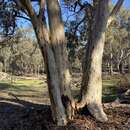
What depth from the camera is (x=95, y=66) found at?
919cm

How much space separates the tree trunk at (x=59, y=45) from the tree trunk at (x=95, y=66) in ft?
A: 1.97

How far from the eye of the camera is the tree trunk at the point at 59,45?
8.75 m

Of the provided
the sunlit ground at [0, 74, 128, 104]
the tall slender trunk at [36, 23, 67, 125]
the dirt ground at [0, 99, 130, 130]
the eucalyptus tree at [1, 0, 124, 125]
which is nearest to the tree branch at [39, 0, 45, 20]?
the eucalyptus tree at [1, 0, 124, 125]

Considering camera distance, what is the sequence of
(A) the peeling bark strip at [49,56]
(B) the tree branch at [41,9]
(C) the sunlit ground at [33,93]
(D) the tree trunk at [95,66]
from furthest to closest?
1. (C) the sunlit ground at [33,93]
2. (D) the tree trunk at [95,66]
3. (B) the tree branch at [41,9]
4. (A) the peeling bark strip at [49,56]

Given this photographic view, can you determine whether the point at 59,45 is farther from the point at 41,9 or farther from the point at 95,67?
the point at 95,67

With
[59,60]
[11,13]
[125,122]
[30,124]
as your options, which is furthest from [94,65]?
[11,13]

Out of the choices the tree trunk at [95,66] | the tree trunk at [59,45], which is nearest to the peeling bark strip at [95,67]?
the tree trunk at [95,66]

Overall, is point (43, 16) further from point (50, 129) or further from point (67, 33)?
point (67, 33)

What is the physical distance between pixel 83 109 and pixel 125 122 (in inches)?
46.1

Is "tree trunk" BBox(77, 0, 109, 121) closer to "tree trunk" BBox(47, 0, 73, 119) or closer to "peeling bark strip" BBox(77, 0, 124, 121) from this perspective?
"peeling bark strip" BBox(77, 0, 124, 121)

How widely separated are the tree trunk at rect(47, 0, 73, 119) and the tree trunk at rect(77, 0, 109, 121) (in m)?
0.60

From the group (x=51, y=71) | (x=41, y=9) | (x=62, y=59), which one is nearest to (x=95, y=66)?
(x=62, y=59)

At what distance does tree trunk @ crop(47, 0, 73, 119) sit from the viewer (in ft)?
28.7

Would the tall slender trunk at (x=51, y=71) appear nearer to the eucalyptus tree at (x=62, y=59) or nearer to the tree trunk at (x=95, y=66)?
the eucalyptus tree at (x=62, y=59)
